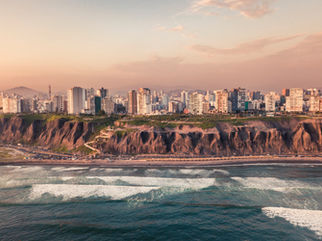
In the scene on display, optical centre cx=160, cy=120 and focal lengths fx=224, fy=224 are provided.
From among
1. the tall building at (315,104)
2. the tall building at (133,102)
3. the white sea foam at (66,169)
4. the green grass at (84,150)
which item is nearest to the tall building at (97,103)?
the tall building at (133,102)

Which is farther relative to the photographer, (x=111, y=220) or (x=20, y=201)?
(x=20, y=201)

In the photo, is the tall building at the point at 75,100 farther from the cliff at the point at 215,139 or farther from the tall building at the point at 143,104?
the cliff at the point at 215,139

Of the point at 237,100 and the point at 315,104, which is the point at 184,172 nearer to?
the point at 237,100

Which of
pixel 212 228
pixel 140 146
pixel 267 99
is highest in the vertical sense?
Answer: pixel 267 99

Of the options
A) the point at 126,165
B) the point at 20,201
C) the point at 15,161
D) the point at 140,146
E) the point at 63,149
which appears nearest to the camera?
the point at 20,201

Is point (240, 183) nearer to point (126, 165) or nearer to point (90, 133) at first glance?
point (126, 165)

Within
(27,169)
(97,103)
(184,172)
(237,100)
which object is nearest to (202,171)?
(184,172)

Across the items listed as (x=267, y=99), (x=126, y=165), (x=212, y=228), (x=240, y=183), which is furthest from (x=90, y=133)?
(x=267, y=99)

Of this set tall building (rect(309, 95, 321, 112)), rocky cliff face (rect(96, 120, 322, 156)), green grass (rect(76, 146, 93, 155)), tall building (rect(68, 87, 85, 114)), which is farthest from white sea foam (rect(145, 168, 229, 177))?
tall building (rect(68, 87, 85, 114))
